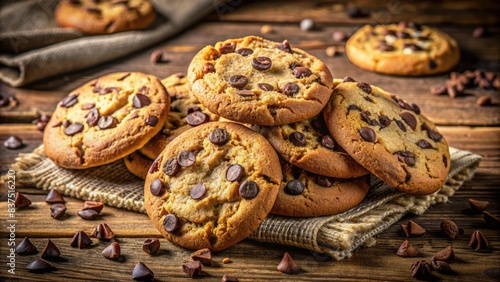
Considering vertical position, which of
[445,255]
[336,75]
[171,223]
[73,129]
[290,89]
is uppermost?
[290,89]

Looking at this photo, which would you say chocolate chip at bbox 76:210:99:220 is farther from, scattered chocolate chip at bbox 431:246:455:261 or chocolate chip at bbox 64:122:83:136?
scattered chocolate chip at bbox 431:246:455:261

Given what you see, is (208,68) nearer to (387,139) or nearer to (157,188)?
(157,188)

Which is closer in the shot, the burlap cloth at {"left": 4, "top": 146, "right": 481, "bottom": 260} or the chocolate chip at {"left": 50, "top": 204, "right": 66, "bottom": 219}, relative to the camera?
the burlap cloth at {"left": 4, "top": 146, "right": 481, "bottom": 260}

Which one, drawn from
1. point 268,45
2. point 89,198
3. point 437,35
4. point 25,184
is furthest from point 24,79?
point 437,35

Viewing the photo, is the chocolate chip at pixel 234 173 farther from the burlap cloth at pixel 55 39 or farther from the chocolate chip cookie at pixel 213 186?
the burlap cloth at pixel 55 39

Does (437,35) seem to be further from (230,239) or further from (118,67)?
(230,239)

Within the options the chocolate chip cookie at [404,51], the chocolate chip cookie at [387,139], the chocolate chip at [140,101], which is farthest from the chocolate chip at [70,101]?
the chocolate chip cookie at [404,51]

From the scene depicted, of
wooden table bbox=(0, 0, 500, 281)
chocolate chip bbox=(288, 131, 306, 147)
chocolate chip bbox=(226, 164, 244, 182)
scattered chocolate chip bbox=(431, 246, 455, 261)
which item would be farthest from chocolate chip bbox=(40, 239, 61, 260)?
scattered chocolate chip bbox=(431, 246, 455, 261)

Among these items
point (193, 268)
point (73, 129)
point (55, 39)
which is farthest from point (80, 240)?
point (55, 39)
